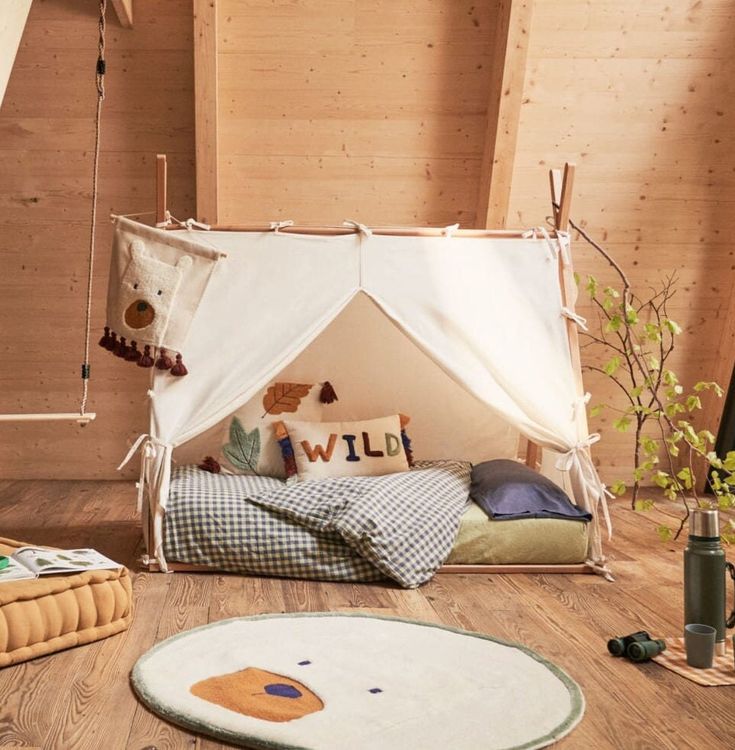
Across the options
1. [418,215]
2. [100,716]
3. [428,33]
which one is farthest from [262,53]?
[100,716]

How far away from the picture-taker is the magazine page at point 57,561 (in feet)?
8.48

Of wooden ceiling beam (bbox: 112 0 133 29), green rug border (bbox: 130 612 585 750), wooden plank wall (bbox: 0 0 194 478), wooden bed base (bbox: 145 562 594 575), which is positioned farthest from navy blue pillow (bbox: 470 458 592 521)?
wooden ceiling beam (bbox: 112 0 133 29)

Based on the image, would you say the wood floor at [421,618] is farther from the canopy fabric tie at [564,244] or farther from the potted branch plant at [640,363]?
the canopy fabric tie at [564,244]

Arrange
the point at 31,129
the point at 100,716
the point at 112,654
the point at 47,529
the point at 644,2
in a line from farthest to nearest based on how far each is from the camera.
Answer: the point at 31,129, the point at 644,2, the point at 47,529, the point at 112,654, the point at 100,716

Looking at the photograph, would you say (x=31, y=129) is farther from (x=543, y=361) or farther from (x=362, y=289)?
(x=543, y=361)

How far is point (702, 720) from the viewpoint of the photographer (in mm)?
2131

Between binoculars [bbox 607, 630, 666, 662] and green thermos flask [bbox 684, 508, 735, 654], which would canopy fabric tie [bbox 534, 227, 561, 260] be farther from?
binoculars [bbox 607, 630, 666, 662]

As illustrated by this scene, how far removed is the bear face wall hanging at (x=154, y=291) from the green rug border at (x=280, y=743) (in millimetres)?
1037

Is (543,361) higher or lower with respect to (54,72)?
lower

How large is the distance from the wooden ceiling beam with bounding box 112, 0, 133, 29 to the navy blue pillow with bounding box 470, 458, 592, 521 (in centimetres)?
258

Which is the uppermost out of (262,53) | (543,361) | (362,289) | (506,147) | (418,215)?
(262,53)

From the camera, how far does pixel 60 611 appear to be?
97.3 inches

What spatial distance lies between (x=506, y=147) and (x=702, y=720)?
2768 millimetres

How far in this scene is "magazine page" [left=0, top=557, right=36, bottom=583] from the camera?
2.48 meters
